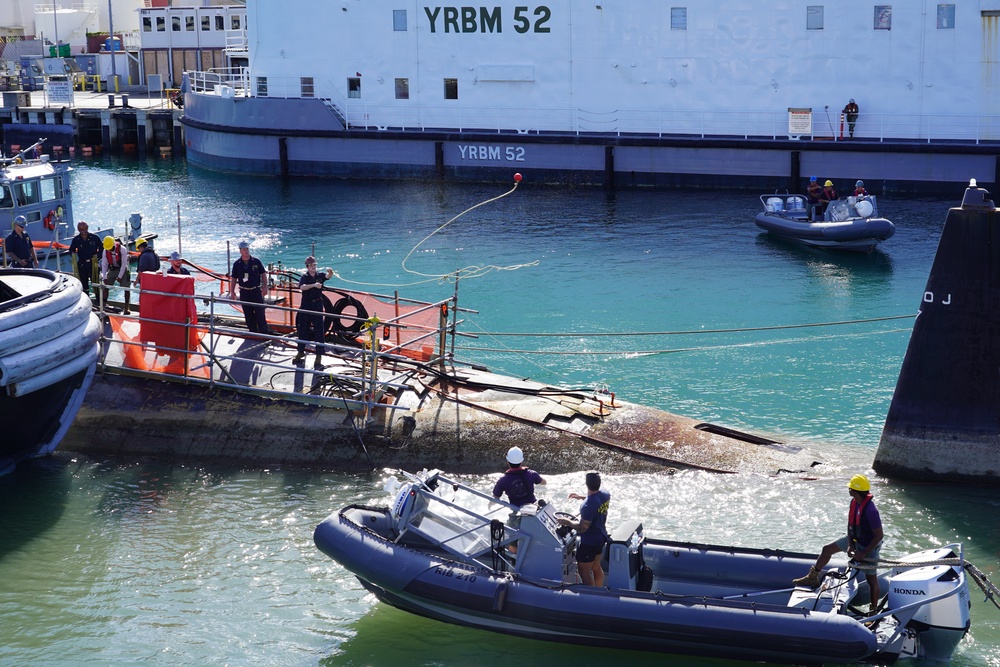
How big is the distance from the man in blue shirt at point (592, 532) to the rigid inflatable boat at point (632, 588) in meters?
0.15

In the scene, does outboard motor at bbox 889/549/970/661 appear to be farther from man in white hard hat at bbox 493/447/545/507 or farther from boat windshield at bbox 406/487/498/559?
boat windshield at bbox 406/487/498/559

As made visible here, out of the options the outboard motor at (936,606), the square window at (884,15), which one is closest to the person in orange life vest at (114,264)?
the outboard motor at (936,606)

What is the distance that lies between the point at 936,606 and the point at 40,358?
35.7ft

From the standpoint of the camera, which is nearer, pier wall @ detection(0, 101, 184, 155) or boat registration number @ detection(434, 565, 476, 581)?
boat registration number @ detection(434, 565, 476, 581)

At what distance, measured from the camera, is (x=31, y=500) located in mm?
15391

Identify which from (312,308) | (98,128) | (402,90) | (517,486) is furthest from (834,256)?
(98,128)

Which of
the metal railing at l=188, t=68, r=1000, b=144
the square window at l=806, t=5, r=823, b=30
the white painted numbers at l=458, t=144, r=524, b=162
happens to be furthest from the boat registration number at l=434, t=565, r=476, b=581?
the square window at l=806, t=5, r=823, b=30

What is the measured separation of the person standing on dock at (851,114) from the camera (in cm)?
3991

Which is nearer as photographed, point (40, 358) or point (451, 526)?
point (451, 526)

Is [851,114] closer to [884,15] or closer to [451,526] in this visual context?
[884,15]

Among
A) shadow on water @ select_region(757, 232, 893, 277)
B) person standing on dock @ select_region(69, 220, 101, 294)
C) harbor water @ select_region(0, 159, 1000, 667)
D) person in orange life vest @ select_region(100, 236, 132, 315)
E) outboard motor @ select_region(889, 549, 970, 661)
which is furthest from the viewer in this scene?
shadow on water @ select_region(757, 232, 893, 277)

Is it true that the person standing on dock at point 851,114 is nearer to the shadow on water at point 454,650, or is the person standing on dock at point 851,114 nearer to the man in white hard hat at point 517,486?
the man in white hard hat at point 517,486

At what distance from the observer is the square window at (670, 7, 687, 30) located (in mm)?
41094

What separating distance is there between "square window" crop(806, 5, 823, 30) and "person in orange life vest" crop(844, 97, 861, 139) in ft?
9.38
